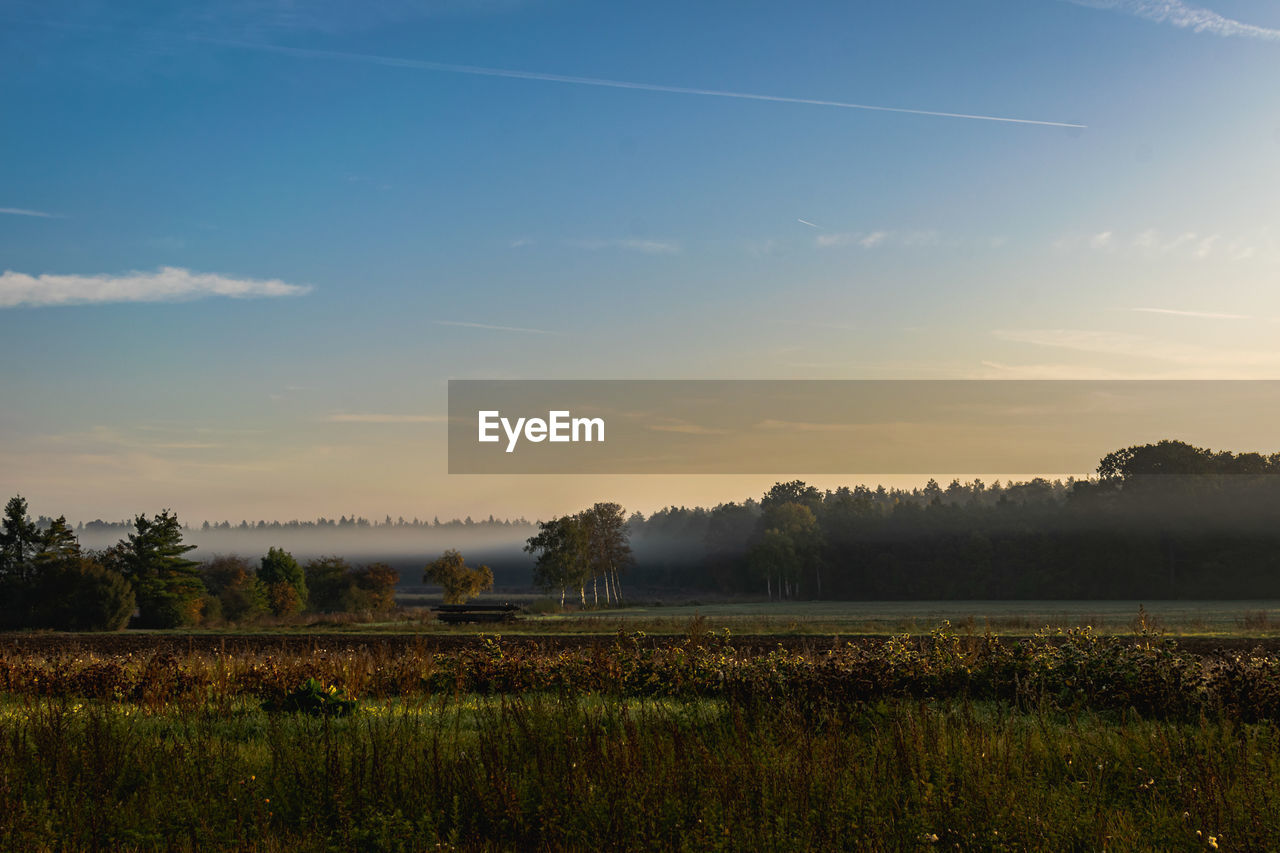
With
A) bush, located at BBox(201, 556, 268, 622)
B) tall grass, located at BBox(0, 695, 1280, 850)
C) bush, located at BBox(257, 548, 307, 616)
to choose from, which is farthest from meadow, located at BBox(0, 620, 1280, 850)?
bush, located at BBox(257, 548, 307, 616)

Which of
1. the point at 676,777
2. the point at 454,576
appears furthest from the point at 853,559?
the point at 676,777

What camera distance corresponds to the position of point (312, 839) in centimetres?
631

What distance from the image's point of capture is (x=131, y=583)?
51.5 m

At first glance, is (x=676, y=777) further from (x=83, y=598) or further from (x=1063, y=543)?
(x=1063, y=543)

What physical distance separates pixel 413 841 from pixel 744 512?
156 metres

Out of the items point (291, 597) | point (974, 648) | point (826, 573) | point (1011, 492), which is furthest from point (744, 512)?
point (974, 648)

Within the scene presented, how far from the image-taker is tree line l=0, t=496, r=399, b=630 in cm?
4741

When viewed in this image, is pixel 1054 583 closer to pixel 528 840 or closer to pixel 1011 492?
pixel 528 840

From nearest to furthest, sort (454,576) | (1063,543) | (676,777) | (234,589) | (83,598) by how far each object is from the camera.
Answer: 1. (676,777)
2. (83,598)
3. (234,589)
4. (454,576)
5. (1063,543)

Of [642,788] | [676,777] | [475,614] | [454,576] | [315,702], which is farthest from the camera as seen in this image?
[454,576]

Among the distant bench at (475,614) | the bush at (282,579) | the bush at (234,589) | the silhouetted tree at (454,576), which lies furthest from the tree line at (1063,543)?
the distant bench at (475,614)

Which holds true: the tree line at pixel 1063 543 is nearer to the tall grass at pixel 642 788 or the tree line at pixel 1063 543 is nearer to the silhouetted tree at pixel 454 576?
the silhouetted tree at pixel 454 576

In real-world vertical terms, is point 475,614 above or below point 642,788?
below

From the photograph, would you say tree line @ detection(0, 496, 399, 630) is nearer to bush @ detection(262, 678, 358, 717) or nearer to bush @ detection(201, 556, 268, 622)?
bush @ detection(201, 556, 268, 622)
